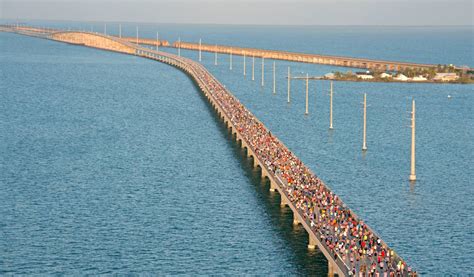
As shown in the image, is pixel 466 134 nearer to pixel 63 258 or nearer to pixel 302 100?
pixel 302 100

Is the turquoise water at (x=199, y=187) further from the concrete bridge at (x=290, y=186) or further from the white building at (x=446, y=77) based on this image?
the white building at (x=446, y=77)

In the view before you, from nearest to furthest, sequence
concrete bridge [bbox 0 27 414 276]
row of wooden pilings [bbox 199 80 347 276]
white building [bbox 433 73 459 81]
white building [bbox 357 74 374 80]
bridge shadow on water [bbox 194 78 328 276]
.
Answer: concrete bridge [bbox 0 27 414 276]
row of wooden pilings [bbox 199 80 347 276]
bridge shadow on water [bbox 194 78 328 276]
white building [bbox 433 73 459 81]
white building [bbox 357 74 374 80]

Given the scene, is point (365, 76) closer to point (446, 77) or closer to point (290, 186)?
point (446, 77)

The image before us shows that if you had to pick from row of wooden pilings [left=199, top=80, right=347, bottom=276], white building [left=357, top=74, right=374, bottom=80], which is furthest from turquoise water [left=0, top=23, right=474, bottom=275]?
white building [left=357, top=74, right=374, bottom=80]

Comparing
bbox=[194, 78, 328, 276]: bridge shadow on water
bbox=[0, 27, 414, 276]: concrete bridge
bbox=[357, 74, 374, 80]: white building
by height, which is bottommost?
bbox=[194, 78, 328, 276]: bridge shadow on water

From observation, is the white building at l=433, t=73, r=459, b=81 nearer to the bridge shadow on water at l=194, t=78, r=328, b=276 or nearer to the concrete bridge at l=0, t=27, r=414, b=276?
the concrete bridge at l=0, t=27, r=414, b=276

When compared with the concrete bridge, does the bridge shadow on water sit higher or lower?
lower

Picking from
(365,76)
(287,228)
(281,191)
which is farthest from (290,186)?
(365,76)
